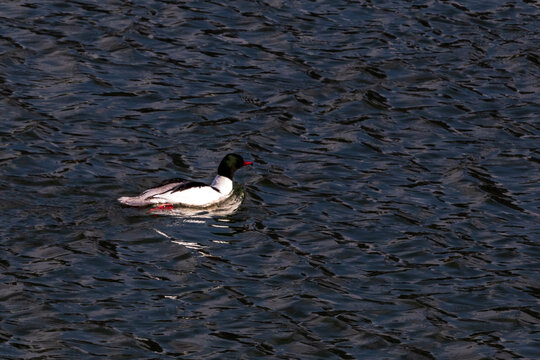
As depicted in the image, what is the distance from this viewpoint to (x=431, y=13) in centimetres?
2970

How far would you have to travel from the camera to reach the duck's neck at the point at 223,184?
856 inches

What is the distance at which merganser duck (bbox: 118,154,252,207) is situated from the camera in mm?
20484

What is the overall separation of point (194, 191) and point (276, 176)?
196 centimetres

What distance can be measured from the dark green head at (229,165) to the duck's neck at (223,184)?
0.25 feet

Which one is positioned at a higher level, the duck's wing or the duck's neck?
the duck's wing

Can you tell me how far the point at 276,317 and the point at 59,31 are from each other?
40.9 feet

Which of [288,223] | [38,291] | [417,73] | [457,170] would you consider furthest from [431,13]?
[38,291]

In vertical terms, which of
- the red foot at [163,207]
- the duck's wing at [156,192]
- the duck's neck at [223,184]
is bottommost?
the red foot at [163,207]

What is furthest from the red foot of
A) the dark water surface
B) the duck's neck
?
the duck's neck

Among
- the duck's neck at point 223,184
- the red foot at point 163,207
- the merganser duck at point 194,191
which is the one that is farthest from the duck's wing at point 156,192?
the duck's neck at point 223,184

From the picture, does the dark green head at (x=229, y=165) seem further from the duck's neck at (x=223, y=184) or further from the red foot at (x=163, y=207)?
the red foot at (x=163, y=207)

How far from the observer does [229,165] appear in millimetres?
21906

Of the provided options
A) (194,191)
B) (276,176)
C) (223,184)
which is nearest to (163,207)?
(194,191)

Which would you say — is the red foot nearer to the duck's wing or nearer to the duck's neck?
the duck's wing
